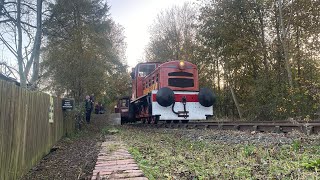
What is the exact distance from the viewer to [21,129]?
4797 millimetres

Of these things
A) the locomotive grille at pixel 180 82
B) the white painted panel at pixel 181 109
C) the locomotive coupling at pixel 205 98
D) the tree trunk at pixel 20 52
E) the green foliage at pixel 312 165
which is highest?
the tree trunk at pixel 20 52

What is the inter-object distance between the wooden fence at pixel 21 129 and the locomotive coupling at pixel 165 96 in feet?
18.8

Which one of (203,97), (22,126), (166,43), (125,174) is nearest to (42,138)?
(22,126)

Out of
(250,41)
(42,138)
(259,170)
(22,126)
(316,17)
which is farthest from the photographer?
(250,41)

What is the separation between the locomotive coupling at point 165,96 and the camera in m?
12.4

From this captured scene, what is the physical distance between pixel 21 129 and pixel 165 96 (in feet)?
26.1

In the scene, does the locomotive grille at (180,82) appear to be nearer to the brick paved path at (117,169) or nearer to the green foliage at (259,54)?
the green foliage at (259,54)

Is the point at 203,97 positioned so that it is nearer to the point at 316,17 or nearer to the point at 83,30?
the point at 83,30

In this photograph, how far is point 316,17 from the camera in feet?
54.0

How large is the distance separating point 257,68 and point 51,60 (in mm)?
12198

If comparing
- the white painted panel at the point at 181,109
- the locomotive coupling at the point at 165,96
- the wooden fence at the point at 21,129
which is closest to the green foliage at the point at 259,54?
the white painted panel at the point at 181,109

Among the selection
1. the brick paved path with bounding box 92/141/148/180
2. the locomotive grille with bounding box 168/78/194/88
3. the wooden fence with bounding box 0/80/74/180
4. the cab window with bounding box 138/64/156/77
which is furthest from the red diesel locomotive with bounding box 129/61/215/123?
the brick paved path with bounding box 92/141/148/180

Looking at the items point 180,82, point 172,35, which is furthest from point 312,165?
point 172,35

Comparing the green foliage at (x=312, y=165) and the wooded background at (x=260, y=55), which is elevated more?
the wooded background at (x=260, y=55)
